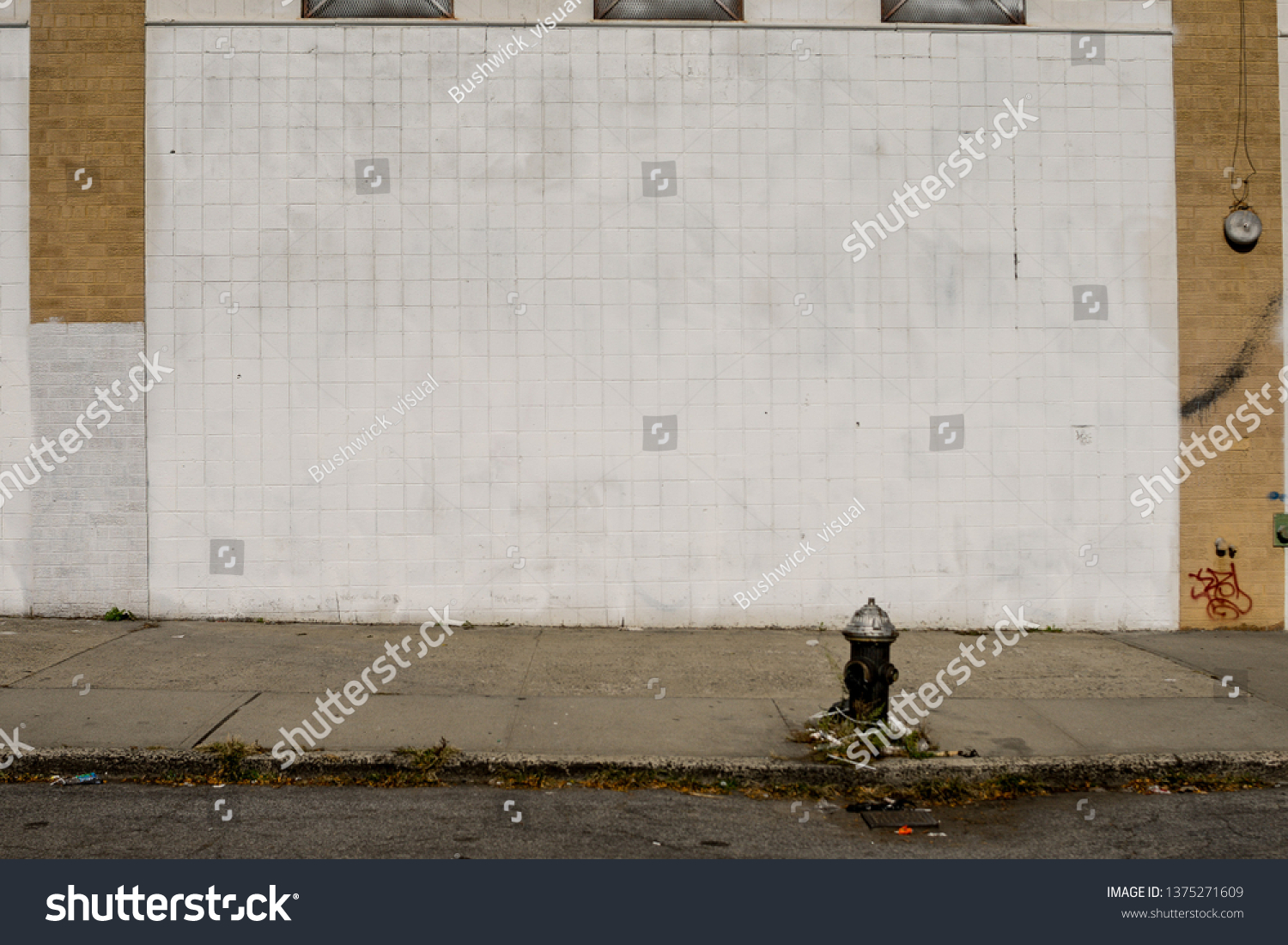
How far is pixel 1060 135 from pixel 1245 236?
204 cm

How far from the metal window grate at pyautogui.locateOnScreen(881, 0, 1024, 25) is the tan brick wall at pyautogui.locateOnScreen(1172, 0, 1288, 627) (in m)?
1.68

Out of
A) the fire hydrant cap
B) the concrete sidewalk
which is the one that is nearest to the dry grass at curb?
the concrete sidewalk

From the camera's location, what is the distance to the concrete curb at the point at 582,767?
6.00 meters

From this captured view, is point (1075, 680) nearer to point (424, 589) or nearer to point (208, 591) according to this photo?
point (424, 589)

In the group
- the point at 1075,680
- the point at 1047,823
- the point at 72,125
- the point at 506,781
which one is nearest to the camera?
the point at 1047,823

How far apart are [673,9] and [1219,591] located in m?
7.87

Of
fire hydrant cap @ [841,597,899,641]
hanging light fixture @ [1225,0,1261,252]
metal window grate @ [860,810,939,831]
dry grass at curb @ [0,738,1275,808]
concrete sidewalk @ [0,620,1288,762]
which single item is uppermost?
hanging light fixture @ [1225,0,1261,252]

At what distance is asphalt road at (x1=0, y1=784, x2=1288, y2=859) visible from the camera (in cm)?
500

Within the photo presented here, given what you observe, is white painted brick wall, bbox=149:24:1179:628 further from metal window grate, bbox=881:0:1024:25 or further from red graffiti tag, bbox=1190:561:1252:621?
red graffiti tag, bbox=1190:561:1252:621

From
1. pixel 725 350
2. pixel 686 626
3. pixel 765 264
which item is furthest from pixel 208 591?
pixel 765 264

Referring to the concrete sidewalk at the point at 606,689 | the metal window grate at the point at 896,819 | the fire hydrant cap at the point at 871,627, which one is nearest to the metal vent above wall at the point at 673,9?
the concrete sidewalk at the point at 606,689

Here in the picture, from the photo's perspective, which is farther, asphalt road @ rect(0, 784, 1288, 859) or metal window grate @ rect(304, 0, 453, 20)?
metal window grate @ rect(304, 0, 453, 20)

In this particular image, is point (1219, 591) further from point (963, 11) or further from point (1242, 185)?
point (963, 11)

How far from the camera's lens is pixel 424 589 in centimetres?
965
